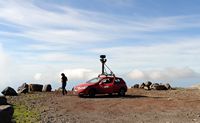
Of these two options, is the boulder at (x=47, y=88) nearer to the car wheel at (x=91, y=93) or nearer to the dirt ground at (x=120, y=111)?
the car wheel at (x=91, y=93)

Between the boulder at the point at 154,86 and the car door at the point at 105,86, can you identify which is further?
the boulder at the point at 154,86

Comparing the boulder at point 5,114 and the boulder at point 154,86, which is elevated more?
the boulder at point 154,86

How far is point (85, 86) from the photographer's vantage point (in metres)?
35.3

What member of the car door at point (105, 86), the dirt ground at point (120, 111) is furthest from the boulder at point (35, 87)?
the dirt ground at point (120, 111)

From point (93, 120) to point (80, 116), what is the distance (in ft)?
5.58

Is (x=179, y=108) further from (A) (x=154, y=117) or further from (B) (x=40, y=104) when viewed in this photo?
(B) (x=40, y=104)

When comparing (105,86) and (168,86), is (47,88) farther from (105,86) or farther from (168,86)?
(168,86)

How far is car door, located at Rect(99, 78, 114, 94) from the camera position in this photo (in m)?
36.1

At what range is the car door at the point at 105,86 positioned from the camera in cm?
3609

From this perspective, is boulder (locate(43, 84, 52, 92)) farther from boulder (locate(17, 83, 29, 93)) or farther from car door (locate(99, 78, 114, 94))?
car door (locate(99, 78, 114, 94))

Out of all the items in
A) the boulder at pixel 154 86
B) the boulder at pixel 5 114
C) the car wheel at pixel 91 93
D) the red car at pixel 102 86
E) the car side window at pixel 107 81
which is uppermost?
the boulder at pixel 154 86

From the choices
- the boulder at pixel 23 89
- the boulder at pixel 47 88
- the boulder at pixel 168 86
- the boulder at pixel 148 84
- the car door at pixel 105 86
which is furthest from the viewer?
the boulder at pixel 148 84

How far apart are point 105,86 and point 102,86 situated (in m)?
0.29

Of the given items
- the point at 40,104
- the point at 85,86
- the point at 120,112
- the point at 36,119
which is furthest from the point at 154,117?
the point at 85,86
